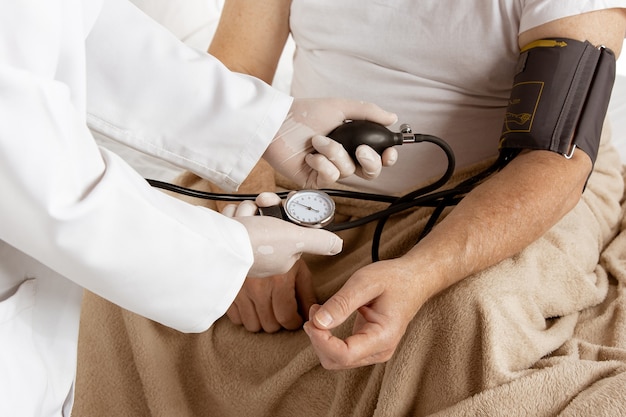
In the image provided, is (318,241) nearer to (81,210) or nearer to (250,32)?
(81,210)

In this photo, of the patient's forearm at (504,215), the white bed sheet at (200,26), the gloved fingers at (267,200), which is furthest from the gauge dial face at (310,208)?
the white bed sheet at (200,26)

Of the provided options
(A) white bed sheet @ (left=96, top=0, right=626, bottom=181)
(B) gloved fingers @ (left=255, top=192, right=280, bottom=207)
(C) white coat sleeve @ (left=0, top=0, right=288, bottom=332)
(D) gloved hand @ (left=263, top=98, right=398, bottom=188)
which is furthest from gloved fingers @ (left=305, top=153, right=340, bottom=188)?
(A) white bed sheet @ (left=96, top=0, right=626, bottom=181)

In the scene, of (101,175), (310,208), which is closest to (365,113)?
(310,208)

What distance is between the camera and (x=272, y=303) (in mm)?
1054

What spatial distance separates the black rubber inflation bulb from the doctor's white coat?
90mm

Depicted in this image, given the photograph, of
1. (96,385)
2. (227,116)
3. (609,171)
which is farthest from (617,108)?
(96,385)

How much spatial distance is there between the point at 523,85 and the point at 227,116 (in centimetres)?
46

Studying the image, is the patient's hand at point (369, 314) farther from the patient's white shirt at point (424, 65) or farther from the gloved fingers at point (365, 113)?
the patient's white shirt at point (424, 65)

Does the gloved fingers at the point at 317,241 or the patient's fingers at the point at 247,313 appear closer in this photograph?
the gloved fingers at the point at 317,241

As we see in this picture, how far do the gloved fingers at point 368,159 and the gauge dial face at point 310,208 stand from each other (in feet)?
0.23

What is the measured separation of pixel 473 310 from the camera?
2.91 ft

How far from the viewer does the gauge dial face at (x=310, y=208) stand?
2.82 ft

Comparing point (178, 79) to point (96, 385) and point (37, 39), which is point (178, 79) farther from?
point (96, 385)

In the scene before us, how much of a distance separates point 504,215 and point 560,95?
0.65ft
